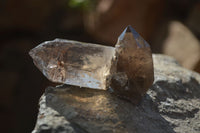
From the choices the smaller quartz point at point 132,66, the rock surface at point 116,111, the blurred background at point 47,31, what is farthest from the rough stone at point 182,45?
the smaller quartz point at point 132,66

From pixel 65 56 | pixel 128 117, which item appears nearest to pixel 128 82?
pixel 128 117

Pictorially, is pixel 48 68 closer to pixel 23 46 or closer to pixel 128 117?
pixel 128 117

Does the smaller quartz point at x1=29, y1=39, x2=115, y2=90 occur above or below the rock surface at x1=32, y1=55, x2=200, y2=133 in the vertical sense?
above

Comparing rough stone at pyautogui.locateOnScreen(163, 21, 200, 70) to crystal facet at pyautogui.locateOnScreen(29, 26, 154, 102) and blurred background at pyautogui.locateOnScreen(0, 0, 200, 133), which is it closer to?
blurred background at pyautogui.locateOnScreen(0, 0, 200, 133)

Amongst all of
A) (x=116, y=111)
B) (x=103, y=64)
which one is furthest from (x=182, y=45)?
(x=116, y=111)

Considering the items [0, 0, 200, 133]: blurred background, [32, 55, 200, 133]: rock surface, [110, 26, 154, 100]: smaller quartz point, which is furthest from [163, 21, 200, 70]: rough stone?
[110, 26, 154, 100]: smaller quartz point

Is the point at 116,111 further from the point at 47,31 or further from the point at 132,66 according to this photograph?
the point at 47,31

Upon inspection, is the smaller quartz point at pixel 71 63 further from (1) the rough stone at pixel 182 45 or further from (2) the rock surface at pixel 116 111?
(1) the rough stone at pixel 182 45
